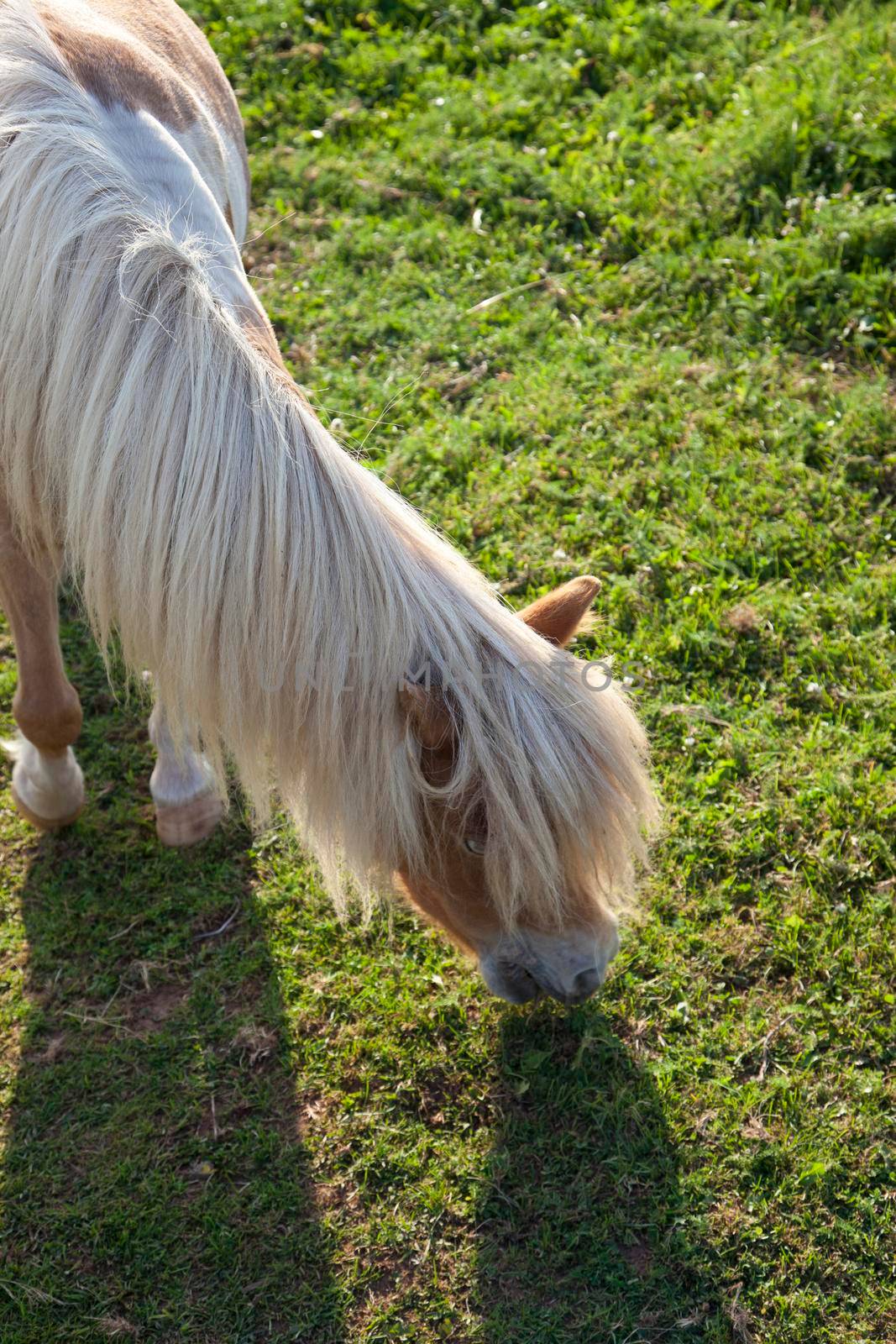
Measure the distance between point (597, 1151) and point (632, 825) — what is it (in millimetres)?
895

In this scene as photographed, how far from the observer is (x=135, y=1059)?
9.54 ft

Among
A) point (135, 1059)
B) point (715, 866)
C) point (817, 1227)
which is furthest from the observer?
point (715, 866)

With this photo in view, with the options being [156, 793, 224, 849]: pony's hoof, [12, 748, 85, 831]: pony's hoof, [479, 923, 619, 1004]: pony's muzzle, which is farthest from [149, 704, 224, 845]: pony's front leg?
[479, 923, 619, 1004]: pony's muzzle

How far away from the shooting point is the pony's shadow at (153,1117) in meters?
2.47

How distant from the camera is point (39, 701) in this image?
3.00 metres

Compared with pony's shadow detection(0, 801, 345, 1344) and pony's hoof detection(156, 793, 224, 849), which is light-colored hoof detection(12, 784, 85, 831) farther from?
pony's hoof detection(156, 793, 224, 849)

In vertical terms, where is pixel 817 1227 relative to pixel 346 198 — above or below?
below

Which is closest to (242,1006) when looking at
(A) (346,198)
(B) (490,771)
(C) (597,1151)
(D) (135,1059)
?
(D) (135,1059)

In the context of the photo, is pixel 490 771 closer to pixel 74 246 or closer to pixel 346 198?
pixel 74 246

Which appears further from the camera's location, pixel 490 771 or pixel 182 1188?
pixel 182 1188

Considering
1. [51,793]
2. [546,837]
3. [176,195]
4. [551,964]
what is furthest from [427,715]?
[51,793]

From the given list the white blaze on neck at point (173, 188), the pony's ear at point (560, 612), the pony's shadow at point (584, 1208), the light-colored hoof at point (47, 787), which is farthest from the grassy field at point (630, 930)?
the white blaze on neck at point (173, 188)

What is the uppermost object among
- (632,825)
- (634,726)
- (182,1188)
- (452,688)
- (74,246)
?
(74,246)

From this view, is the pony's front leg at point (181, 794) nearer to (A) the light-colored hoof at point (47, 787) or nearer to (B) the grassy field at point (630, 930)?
(B) the grassy field at point (630, 930)
